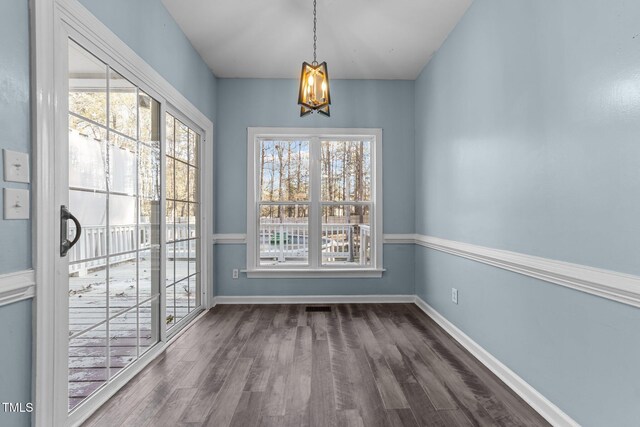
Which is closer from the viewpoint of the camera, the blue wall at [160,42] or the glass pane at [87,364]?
the glass pane at [87,364]

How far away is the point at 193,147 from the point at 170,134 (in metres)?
0.58

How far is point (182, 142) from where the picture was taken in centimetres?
328

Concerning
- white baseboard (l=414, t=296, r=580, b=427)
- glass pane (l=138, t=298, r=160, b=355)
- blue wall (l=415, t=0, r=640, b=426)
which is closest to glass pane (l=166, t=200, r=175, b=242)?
glass pane (l=138, t=298, r=160, b=355)

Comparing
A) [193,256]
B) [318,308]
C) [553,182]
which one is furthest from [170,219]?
[553,182]

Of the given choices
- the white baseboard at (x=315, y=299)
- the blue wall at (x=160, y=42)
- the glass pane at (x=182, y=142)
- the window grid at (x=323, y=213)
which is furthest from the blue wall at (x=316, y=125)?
the glass pane at (x=182, y=142)

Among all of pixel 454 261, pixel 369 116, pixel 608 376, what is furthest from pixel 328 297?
pixel 608 376

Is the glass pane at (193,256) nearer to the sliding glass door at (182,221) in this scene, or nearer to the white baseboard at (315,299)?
the sliding glass door at (182,221)

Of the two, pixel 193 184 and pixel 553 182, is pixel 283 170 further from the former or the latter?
pixel 553 182

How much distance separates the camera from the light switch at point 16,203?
133cm

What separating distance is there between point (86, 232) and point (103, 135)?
0.58 m

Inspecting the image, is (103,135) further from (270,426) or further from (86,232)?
(270,426)

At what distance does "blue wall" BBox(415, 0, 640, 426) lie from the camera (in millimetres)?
1413

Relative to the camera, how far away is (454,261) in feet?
10.1

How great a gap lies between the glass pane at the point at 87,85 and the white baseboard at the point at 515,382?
117 inches
